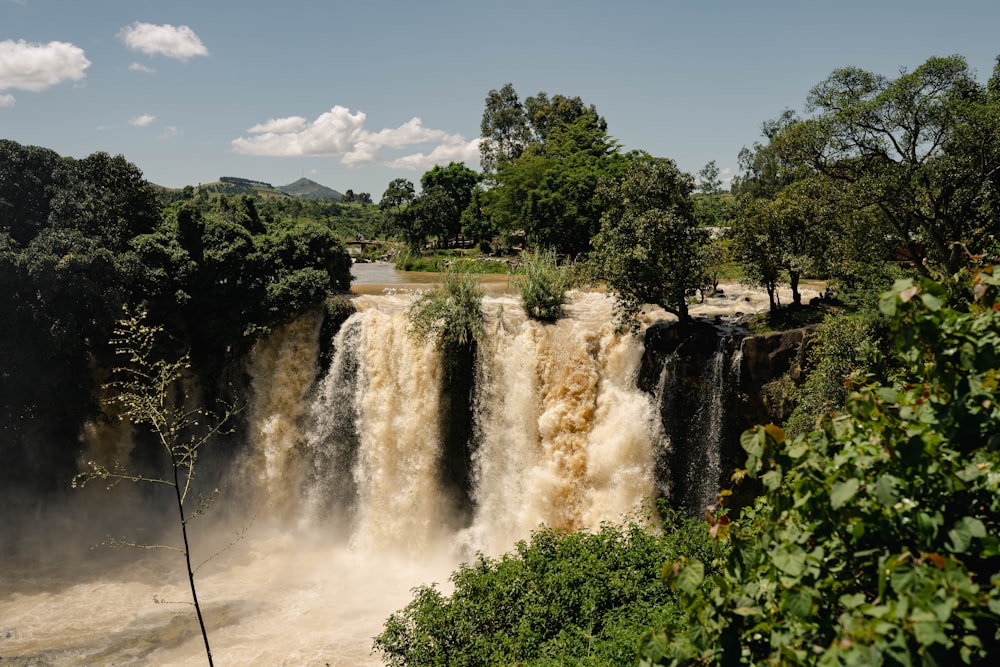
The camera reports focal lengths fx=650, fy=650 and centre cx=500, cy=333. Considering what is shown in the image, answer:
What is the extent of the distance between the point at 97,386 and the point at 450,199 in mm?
36066

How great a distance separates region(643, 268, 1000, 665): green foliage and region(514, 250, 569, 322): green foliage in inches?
517

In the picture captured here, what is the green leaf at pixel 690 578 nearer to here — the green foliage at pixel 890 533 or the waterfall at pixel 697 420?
the green foliage at pixel 890 533

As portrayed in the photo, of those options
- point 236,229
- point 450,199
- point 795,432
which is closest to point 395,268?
point 450,199

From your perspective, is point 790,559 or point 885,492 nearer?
point 885,492

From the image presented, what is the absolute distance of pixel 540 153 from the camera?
151 feet

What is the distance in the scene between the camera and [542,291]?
1730cm

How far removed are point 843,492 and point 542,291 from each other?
45.9ft

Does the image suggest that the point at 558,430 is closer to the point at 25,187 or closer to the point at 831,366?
the point at 831,366

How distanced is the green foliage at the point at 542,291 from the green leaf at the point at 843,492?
1380 centimetres

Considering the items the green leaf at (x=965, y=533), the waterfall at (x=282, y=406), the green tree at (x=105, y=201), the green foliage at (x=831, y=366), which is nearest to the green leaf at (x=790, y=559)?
the green leaf at (x=965, y=533)

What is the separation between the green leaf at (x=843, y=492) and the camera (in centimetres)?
343

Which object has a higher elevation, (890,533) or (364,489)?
(890,533)

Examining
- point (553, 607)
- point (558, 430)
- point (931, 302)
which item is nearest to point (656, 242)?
point (558, 430)

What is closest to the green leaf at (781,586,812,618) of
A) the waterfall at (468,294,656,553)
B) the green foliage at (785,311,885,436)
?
the green foliage at (785,311,885,436)
